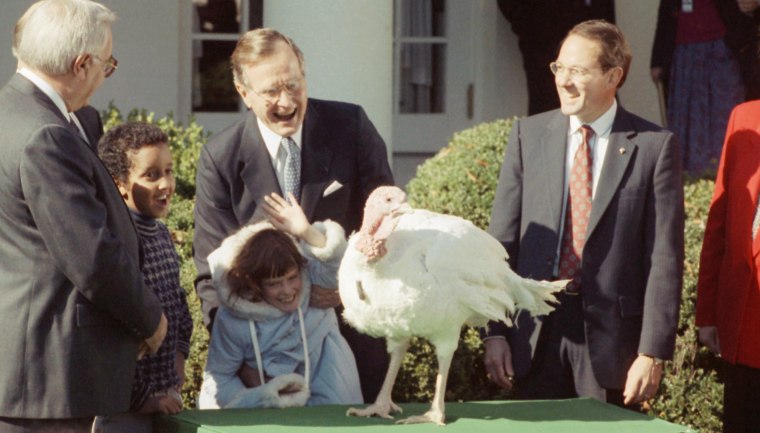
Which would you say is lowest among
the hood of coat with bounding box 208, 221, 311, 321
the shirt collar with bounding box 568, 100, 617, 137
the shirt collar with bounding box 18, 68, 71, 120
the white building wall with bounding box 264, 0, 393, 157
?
the hood of coat with bounding box 208, 221, 311, 321

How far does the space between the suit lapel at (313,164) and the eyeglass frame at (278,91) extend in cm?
30

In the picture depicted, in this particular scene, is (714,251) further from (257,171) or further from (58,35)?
(58,35)

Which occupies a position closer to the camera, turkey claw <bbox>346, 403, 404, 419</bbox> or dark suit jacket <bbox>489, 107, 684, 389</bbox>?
turkey claw <bbox>346, 403, 404, 419</bbox>

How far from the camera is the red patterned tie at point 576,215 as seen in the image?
174 inches

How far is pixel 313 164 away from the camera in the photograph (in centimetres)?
438

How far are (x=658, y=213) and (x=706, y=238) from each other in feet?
1.50

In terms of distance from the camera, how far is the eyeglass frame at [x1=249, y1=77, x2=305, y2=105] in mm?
4102

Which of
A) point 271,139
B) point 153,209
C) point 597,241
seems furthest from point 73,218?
point 597,241

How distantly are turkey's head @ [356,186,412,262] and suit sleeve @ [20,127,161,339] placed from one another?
635 mm

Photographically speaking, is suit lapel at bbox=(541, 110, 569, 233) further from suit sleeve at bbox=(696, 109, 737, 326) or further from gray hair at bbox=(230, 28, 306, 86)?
gray hair at bbox=(230, 28, 306, 86)

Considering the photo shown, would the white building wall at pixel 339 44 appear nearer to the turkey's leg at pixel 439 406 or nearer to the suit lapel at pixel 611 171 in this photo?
the suit lapel at pixel 611 171

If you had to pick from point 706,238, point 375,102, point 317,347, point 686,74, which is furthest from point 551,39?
point 317,347

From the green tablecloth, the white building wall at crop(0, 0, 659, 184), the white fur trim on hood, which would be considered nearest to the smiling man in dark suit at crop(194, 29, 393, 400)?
the white fur trim on hood

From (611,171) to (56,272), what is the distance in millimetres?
1890
